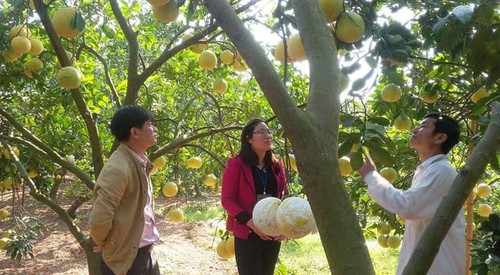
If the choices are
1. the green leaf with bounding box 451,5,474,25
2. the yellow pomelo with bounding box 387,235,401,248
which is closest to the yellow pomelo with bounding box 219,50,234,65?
the yellow pomelo with bounding box 387,235,401,248

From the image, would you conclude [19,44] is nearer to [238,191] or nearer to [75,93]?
[75,93]

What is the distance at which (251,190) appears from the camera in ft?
9.55

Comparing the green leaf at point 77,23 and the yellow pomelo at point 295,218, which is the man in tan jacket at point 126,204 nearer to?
the green leaf at point 77,23

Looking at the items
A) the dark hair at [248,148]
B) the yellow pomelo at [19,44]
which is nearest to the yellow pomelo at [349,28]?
the dark hair at [248,148]

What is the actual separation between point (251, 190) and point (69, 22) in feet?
4.64

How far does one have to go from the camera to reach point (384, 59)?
135 centimetres

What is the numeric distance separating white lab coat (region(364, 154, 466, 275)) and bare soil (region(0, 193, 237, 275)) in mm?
3875

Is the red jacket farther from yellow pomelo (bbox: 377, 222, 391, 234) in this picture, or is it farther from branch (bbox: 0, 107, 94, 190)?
yellow pomelo (bbox: 377, 222, 391, 234)

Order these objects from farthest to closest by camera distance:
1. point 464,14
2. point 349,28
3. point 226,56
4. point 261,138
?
point 226,56 < point 261,138 < point 349,28 < point 464,14

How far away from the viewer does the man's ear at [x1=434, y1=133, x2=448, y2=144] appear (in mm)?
2165

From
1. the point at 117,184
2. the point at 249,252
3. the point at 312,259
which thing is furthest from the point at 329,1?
the point at 312,259

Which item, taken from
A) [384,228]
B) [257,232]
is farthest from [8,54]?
[384,228]

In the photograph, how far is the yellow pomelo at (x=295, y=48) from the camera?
168 cm

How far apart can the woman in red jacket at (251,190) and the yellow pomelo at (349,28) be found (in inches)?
56.9
